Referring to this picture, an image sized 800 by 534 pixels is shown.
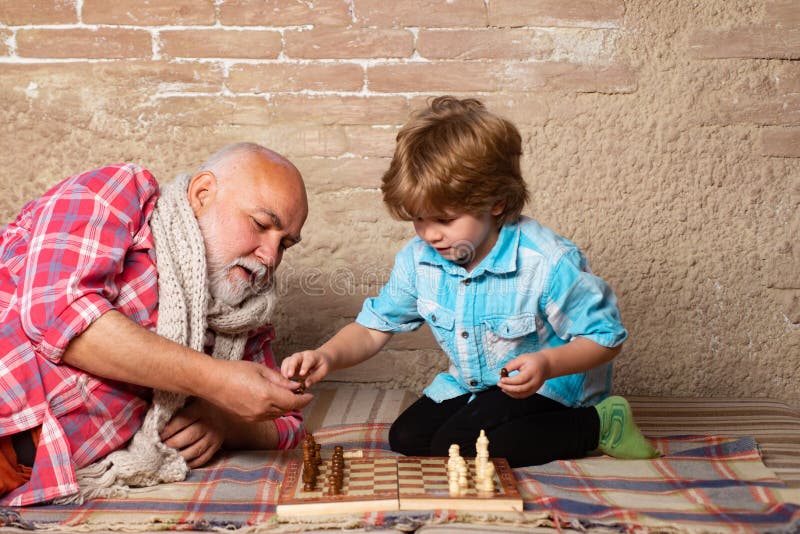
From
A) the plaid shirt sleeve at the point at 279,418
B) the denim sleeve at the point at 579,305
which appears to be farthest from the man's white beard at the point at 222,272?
the denim sleeve at the point at 579,305

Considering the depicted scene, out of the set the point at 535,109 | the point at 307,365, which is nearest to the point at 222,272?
the point at 307,365

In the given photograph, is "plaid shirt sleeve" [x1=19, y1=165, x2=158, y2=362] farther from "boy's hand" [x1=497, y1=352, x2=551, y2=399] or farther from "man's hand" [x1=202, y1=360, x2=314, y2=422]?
"boy's hand" [x1=497, y1=352, x2=551, y2=399]

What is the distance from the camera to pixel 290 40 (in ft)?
10.1

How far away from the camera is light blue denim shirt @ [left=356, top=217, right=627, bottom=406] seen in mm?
2178

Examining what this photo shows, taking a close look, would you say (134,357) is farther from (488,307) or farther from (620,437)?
(620,437)

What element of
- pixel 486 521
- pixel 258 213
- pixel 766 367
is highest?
pixel 258 213

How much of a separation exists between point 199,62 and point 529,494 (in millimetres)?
2103

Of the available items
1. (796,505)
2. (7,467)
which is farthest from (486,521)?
(7,467)

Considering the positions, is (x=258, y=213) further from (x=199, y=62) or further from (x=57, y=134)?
(x=57, y=134)

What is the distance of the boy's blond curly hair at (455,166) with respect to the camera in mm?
2107

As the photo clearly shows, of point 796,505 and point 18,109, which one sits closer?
point 796,505

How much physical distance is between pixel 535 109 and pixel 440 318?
3.71 feet

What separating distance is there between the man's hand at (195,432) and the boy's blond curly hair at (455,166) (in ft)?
2.49

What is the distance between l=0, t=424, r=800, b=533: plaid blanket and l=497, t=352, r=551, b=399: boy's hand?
0.79ft
